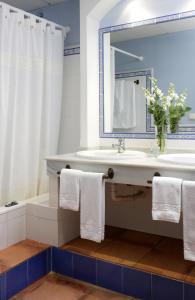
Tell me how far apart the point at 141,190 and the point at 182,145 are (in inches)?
18.1

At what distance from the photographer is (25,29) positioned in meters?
2.47

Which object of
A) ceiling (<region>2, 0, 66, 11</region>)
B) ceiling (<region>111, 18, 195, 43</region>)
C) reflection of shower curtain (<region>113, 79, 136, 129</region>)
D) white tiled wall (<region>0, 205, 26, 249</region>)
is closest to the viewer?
white tiled wall (<region>0, 205, 26, 249</region>)

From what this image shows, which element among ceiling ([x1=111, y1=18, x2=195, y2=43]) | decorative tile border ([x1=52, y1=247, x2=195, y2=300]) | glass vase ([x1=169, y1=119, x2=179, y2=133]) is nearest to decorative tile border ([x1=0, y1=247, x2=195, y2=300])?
decorative tile border ([x1=52, y1=247, x2=195, y2=300])

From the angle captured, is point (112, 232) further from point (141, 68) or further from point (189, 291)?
point (141, 68)

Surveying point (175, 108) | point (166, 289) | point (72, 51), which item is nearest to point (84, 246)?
point (166, 289)

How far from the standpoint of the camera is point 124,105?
2516mm

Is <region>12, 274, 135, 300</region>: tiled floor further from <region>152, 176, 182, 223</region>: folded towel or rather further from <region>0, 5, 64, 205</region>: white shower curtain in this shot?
<region>0, 5, 64, 205</region>: white shower curtain

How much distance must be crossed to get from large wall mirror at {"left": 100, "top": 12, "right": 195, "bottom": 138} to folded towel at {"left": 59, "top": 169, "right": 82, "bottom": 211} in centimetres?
73

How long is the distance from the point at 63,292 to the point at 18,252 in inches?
15.8

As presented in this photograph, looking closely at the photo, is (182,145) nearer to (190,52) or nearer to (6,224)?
(190,52)

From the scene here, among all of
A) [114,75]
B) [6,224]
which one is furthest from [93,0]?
[6,224]

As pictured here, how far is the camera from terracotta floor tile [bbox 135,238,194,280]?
1784mm

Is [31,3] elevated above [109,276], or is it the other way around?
[31,3]

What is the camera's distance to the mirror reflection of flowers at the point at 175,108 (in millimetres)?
2168
